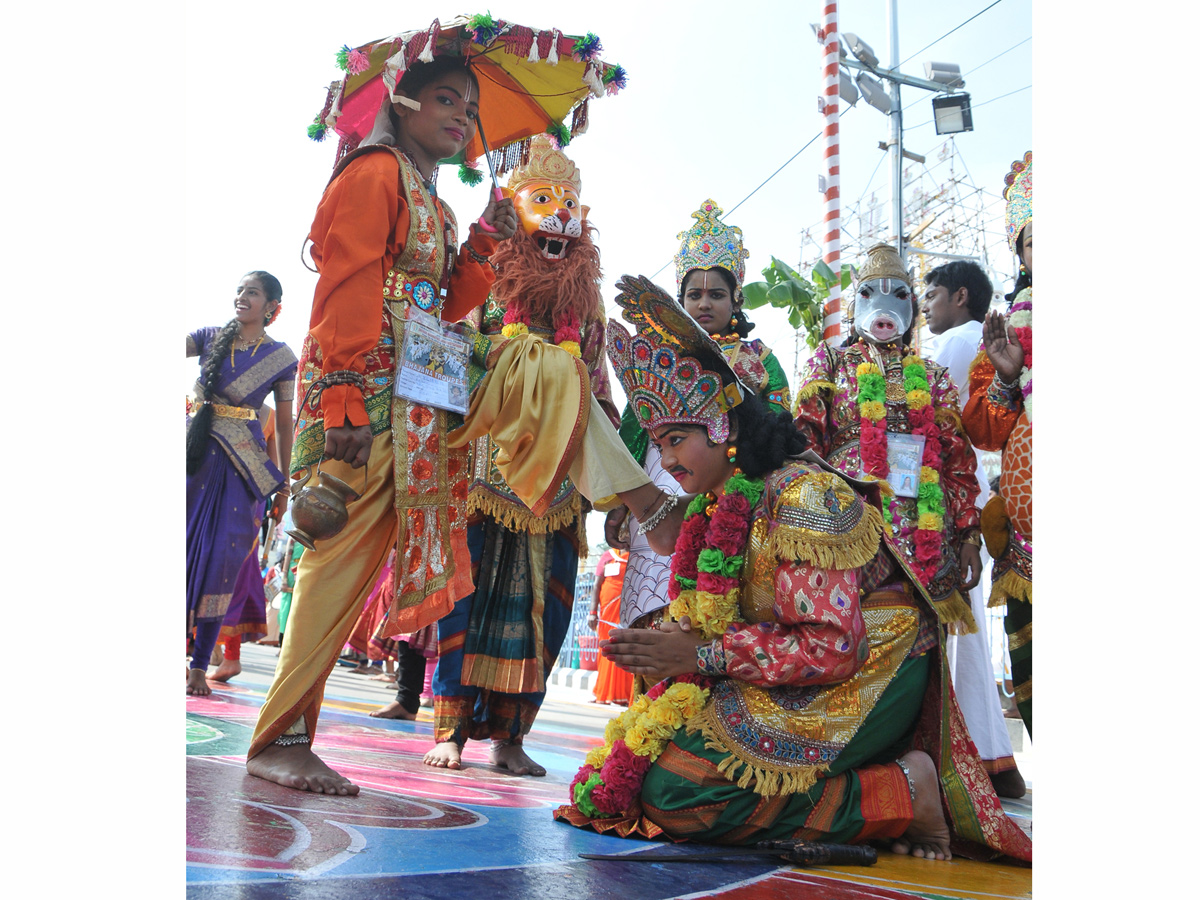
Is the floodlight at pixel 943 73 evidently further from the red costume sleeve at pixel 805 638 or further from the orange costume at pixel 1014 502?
the red costume sleeve at pixel 805 638

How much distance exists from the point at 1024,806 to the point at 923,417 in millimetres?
1435

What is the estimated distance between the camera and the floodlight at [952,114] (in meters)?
10.5

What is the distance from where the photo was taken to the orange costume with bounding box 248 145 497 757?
253cm

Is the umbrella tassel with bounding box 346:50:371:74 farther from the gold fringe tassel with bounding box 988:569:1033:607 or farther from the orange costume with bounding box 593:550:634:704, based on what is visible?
the orange costume with bounding box 593:550:634:704

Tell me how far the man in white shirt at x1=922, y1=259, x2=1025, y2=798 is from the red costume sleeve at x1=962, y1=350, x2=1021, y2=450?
170 mm

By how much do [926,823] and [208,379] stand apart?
4130mm

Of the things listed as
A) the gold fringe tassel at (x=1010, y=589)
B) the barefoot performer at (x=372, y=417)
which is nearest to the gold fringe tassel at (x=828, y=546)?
the barefoot performer at (x=372, y=417)

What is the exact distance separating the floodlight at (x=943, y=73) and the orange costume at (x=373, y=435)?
389 inches

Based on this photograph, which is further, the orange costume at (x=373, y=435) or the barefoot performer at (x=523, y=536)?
the barefoot performer at (x=523, y=536)

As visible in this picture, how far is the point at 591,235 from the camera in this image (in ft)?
13.6

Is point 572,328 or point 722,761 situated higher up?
point 572,328

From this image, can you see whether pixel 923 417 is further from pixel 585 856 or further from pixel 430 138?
pixel 585 856
